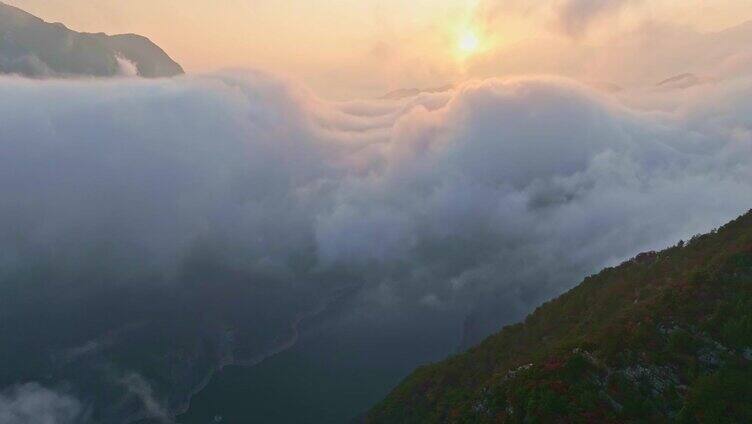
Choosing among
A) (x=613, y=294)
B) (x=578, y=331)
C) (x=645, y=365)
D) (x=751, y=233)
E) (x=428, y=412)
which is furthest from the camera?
(x=428, y=412)

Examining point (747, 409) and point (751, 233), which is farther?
point (751, 233)

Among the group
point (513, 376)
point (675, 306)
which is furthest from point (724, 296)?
point (513, 376)

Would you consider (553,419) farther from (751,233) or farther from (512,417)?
(751,233)

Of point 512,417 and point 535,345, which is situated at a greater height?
point 535,345

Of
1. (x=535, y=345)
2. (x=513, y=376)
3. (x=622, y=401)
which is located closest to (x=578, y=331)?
(x=535, y=345)

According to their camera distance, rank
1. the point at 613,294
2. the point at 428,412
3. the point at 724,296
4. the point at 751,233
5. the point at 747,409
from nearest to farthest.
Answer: the point at 747,409 < the point at 724,296 < the point at 751,233 < the point at 613,294 < the point at 428,412

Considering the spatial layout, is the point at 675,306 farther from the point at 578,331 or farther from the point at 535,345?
the point at 535,345

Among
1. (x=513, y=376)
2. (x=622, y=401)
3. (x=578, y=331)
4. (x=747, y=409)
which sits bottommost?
(x=747, y=409)

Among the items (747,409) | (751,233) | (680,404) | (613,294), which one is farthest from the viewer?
(613,294)

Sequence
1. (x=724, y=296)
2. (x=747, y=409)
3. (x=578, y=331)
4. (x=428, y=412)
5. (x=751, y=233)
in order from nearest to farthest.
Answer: (x=747, y=409), (x=724, y=296), (x=751, y=233), (x=578, y=331), (x=428, y=412)
